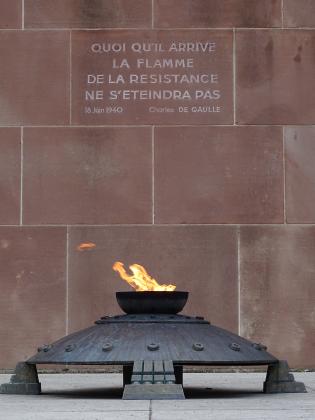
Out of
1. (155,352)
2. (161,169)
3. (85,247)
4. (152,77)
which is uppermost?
(152,77)

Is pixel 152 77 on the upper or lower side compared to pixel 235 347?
upper

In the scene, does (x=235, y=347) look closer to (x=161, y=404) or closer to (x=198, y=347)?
(x=198, y=347)

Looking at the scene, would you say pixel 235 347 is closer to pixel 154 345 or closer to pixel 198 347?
pixel 198 347

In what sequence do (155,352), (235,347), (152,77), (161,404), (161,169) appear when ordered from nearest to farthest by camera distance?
(161,404), (155,352), (235,347), (161,169), (152,77)

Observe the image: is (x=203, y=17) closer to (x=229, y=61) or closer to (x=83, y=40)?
(x=229, y=61)

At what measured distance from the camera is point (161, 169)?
1419 centimetres

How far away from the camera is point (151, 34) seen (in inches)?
567

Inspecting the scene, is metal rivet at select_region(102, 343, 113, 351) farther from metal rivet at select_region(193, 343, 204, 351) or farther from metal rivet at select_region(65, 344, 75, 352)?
metal rivet at select_region(193, 343, 204, 351)

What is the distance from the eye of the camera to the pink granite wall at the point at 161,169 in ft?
45.8

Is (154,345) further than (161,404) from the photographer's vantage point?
Yes

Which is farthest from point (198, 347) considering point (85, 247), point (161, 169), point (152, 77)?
point (152, 77)

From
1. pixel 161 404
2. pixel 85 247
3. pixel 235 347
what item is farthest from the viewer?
pixel 85 247

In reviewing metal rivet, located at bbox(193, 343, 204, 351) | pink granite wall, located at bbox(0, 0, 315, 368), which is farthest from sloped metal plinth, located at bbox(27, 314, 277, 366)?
pink granite wall, located at bbox(0, 0, 315, 368)

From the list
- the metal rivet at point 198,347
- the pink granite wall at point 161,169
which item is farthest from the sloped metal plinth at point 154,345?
the pink granite wall at point 161,169
